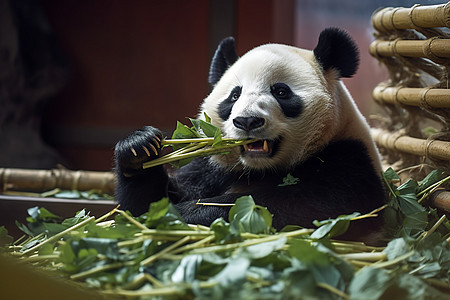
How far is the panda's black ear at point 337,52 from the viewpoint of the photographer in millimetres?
2189

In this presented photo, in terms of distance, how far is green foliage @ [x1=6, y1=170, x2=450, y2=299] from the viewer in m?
1.26

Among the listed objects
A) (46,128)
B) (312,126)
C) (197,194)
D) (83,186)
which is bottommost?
(46,128)

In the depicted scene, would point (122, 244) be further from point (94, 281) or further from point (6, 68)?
point (6, 68)

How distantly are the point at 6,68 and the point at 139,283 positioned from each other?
177 inches

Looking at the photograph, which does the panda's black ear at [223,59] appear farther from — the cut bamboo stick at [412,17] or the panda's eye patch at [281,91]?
the cut bamboo stick at [412,17]

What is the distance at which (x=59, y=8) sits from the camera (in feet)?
19.0

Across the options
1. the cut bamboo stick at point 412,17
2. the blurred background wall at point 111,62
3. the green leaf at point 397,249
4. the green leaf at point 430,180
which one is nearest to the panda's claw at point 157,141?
the green leaf at point 397,249

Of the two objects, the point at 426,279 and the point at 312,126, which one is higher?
the point at 312,126

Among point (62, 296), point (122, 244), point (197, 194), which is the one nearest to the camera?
point (62, 296)

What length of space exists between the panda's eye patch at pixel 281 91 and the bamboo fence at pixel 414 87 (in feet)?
1.85

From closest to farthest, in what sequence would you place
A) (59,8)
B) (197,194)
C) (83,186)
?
(197,194) → (83,186) → (59,8)

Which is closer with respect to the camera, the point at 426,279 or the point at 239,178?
the point at 426,279

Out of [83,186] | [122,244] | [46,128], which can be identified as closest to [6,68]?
[46,128]

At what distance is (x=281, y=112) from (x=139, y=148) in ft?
1.76
